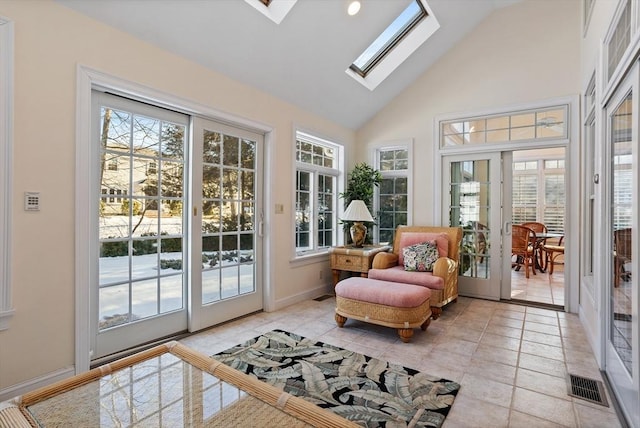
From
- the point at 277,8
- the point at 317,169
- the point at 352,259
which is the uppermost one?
the point at 277,8

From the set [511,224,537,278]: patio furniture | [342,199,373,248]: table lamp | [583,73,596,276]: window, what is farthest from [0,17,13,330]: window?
[511,224,537,278]: patio furniture

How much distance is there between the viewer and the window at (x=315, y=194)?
14.6 feet

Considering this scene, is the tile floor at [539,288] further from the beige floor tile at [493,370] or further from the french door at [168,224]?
the french door at [168,224]

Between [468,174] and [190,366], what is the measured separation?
4.24 meters

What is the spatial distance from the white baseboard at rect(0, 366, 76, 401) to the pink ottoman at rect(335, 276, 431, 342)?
2181 millimetres

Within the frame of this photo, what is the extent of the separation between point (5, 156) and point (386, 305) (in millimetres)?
2898

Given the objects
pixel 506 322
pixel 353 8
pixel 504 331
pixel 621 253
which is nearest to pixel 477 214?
pixel 506 322

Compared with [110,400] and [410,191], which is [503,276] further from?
[110,400]

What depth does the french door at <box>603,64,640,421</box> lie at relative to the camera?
1.72 meters

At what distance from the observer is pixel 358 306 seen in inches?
124

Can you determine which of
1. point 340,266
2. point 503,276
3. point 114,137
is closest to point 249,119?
point 114,137

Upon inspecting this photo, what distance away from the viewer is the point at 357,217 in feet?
14.5

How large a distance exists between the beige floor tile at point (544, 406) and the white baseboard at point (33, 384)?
2.88 meters

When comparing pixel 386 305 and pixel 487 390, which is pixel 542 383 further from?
pixel 386 305
